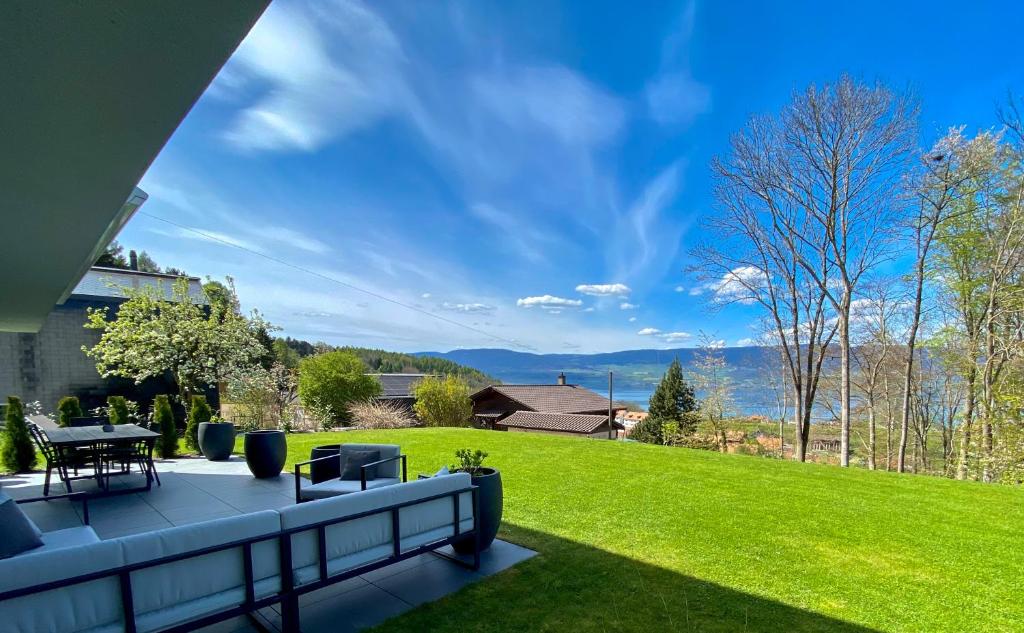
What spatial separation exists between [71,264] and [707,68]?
38.0 feet

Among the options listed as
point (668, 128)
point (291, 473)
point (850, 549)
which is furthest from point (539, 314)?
point (850, 549)

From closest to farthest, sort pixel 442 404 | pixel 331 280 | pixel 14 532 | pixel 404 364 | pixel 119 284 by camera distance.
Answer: pixel 14 532 < pixel 119 284 < pixel 331 280 < pixel 442 404 < pixel 404 364

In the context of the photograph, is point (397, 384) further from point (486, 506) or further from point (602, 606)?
→ point (602, 606)

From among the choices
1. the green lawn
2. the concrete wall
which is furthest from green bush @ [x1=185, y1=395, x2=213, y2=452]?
the concrete wall

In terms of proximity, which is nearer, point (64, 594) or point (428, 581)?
point (64, 594)

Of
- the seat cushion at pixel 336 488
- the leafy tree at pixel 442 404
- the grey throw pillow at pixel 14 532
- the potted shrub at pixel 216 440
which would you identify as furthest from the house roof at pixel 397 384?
the grey throw pillow at pixel 14 532

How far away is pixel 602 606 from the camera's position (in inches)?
117

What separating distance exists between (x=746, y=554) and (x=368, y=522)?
3.16 metres

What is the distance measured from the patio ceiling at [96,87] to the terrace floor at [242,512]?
2.64 meters

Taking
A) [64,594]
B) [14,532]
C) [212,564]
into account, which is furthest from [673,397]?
[64,594]

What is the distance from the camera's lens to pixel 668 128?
490 inches

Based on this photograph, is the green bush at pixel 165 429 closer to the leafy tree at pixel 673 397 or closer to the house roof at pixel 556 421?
the house roof at pixel 556 421

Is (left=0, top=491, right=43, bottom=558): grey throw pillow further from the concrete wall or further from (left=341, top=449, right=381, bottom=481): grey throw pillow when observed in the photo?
the concrete wall

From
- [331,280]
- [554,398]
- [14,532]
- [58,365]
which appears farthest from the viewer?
[554,398]
